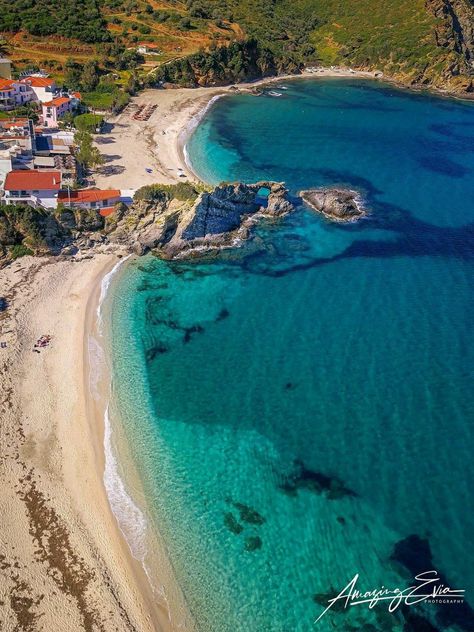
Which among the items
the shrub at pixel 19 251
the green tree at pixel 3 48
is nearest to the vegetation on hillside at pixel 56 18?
the green tree at pixel 3 48

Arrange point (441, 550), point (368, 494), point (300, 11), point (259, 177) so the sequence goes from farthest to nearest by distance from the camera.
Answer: point (300, 11) → point (259, 177) → point (368, 494) → point (441, 550)

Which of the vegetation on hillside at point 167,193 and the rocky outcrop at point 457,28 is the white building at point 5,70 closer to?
the vegetation on hillside at point 167,193

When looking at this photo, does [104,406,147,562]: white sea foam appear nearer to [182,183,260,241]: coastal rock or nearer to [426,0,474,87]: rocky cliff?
[182,183,260,241]: coastal rock

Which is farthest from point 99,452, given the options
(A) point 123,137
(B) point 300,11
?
(B) point 300,11

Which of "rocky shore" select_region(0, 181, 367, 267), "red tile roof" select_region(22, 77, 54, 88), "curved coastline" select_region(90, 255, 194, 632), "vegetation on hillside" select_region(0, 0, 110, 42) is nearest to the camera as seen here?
"curved coastline" select_region(90, 255, 194, 632)

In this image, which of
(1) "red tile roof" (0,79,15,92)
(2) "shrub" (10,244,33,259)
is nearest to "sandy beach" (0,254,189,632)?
(2) "shrub" (10,244,33,259)

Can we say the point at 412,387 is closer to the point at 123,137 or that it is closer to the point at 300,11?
the point at 123,137

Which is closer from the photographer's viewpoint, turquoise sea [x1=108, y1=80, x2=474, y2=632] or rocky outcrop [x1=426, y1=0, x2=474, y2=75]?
turquoise sea [x1=108, y1=80, x2=474, y2=632]
